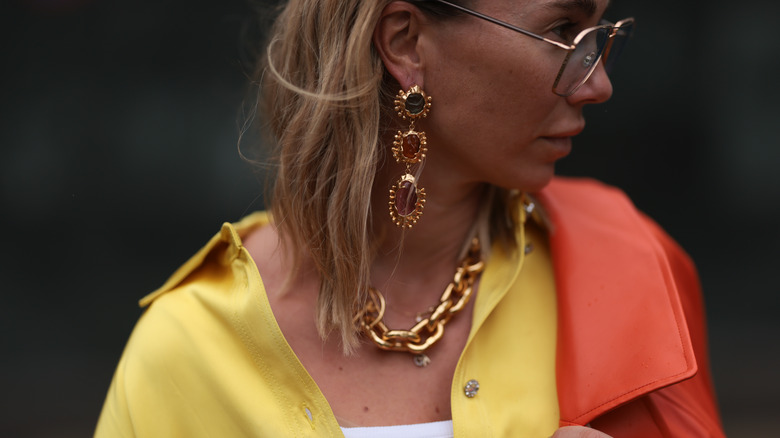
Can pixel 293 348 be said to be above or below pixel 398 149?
below

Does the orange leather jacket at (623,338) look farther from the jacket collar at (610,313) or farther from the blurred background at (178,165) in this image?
the blurred background at (178,165)

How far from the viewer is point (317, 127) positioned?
178cm

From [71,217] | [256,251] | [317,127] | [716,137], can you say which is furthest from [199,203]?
[716,137]

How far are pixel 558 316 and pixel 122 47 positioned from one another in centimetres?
269

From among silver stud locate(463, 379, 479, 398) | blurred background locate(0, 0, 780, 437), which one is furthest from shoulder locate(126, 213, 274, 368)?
blurred background locate(0, 0, 780, 437)

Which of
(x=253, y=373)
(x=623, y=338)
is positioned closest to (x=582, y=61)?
(x=623, y=338)

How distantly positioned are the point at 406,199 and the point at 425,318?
1.02 feet

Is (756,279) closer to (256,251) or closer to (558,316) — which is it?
(558,316)

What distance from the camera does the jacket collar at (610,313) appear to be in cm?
163

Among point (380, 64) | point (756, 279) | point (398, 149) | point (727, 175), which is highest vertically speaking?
point (380, 64)

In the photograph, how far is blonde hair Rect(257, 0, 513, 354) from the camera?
175 centimetres

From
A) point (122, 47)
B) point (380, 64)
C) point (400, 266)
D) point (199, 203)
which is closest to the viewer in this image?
point (380, 64)

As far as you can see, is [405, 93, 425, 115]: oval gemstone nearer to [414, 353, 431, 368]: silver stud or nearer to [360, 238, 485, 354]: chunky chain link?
[360, 238, 485, 354]: chunky chain link

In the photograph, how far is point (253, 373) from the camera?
5.71 feet
